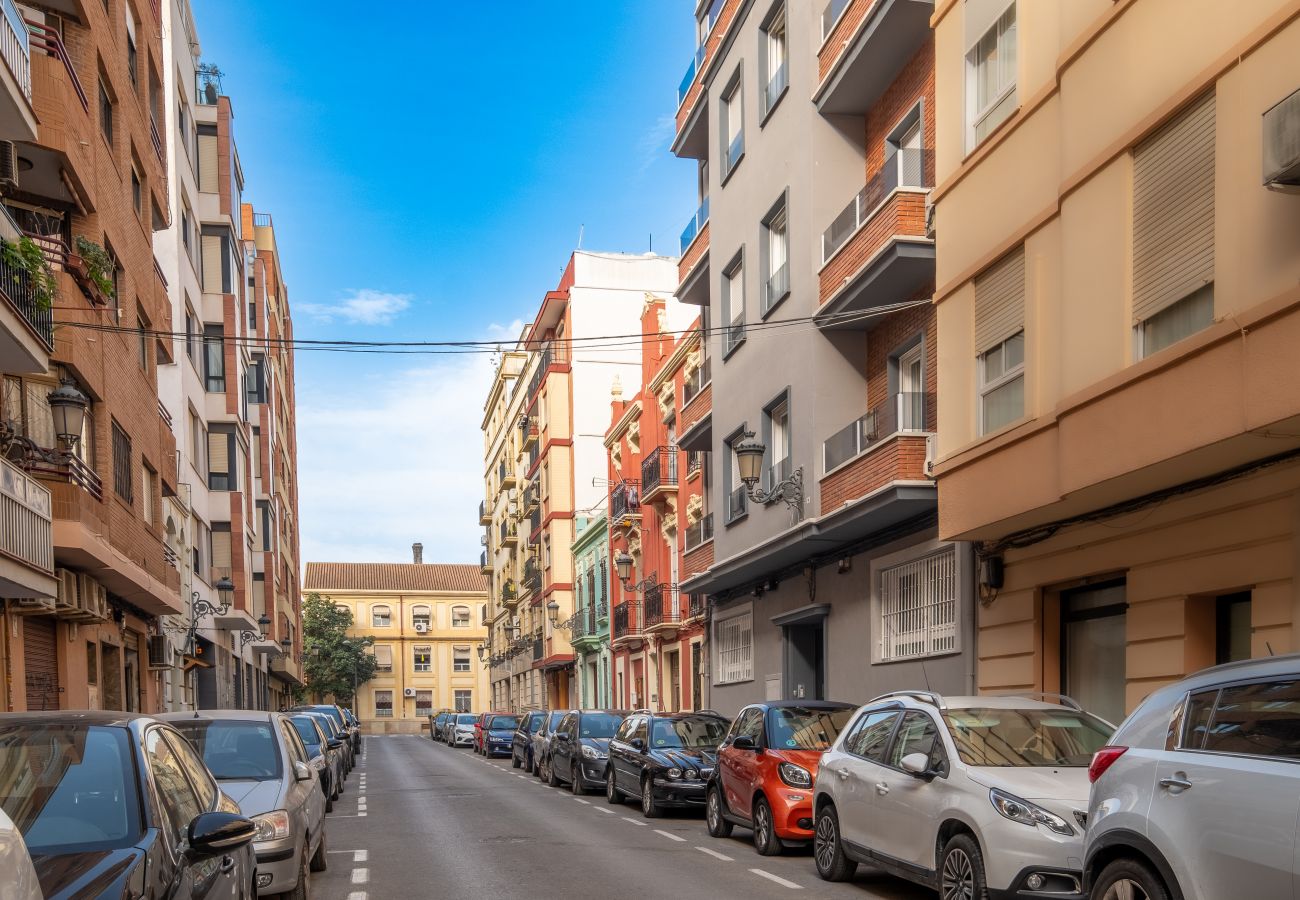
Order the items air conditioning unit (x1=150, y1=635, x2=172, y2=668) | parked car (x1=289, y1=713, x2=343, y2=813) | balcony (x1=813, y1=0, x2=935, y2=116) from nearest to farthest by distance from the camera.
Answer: balcony (x1=813, y1=0, x2=935, y2=116), parked car (x1=289, y1=713, x2=343, y2=813), air conditioning unit (x1=150, y1=635, x2=172, y2=668)

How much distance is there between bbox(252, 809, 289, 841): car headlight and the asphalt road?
1793 millimetres

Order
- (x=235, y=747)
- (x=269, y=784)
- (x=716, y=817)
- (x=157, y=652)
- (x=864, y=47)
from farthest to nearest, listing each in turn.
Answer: (x=157, y=652) < (x=864, y=47) < (x=716, y=817) < (x=235, y=747) < (x=269, y=784)

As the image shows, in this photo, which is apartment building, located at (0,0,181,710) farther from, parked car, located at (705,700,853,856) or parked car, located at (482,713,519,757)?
parked car, located at (482,713,519,757)

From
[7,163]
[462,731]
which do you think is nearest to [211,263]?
[7,163]

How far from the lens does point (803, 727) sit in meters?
14.5

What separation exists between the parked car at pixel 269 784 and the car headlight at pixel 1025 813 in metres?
4.85

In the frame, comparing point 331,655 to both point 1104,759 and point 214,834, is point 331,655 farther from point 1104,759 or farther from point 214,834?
point 214,834

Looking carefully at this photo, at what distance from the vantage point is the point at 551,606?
180 ft

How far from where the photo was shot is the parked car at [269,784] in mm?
9422

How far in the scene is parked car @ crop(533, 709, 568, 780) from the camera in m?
28.3

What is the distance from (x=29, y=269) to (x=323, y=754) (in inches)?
307

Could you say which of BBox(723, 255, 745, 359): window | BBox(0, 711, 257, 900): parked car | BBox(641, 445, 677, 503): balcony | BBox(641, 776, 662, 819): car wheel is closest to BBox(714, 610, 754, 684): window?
BBox(723, 255, 745, 359): window

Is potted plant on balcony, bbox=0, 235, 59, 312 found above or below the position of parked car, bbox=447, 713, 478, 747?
above

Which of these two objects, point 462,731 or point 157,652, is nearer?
point 157,652
